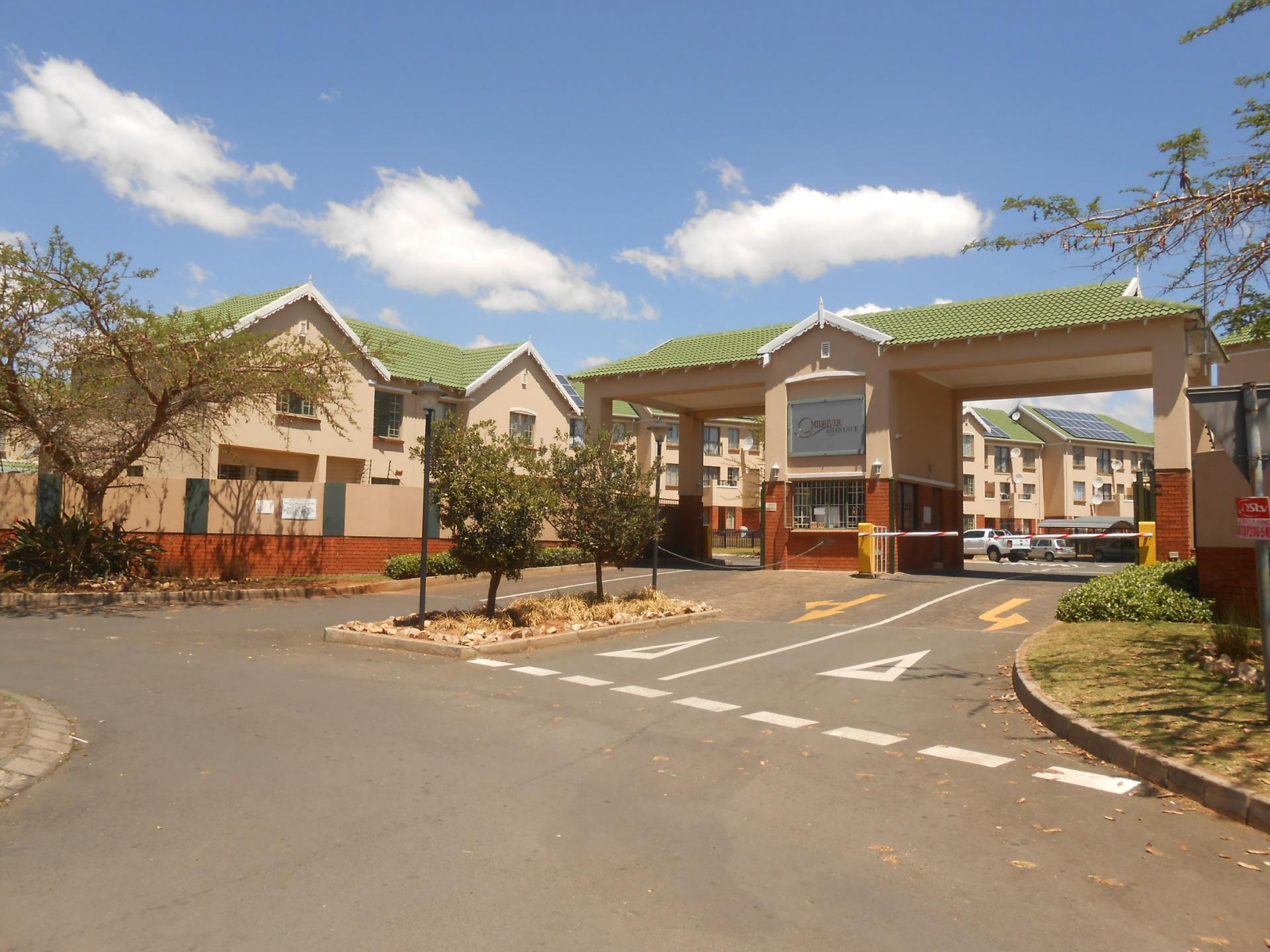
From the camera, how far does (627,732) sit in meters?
7.87

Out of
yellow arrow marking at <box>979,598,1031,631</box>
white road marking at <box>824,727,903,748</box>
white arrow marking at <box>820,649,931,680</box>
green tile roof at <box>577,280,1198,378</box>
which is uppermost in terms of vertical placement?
green tile roof at <box>577,280,1198,378</box>

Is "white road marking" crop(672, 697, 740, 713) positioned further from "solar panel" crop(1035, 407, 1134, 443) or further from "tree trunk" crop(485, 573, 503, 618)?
"solar panel" crop(1035, 407, 1134, 443)

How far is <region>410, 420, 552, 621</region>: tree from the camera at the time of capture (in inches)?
534

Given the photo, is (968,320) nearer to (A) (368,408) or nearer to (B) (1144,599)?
(B) (1144,599)

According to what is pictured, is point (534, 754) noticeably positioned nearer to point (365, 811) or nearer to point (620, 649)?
point (365, 811)

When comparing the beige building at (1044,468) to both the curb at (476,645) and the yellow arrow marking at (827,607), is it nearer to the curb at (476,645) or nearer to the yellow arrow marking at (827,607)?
the yellow arrow marking at (827,607)

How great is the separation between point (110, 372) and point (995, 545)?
1565 inches

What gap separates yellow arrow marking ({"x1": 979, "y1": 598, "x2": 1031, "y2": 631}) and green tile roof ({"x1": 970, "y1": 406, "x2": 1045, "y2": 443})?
47420 millimetres

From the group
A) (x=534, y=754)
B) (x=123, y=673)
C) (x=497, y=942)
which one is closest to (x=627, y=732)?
(x=534, y=754)

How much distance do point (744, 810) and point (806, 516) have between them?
2147 centimetres

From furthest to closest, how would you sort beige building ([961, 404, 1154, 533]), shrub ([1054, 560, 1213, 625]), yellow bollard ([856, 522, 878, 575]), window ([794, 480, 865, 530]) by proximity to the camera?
beige building ([961, 404, 1154, 533]) → window ([794, 480, 865, 530]) → yellow bollard ([856, 522, 878, 575]) → shrub ([1054, 560, 1213, 625])

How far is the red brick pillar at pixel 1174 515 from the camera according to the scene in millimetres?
19359

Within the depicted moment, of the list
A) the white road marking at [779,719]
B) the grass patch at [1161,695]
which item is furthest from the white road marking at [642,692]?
the grass patch at [1161,695]

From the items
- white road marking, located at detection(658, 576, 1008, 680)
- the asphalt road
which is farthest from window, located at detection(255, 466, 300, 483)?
white road marking, located at detection(658, 576, 1008, 680)
